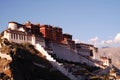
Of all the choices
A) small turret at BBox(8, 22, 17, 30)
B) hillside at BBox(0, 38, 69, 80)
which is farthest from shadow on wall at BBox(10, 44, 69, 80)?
small turret at BBox(8, 22, 17, 30)

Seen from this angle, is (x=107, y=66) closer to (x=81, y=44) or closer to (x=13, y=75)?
(x=81, y=44)

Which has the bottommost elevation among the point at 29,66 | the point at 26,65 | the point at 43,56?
the point at 29,66

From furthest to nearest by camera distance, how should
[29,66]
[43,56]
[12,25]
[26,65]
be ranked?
[12,25], [43,56], [29,66], [26,65]

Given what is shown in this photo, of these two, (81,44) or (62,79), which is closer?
(62,79)

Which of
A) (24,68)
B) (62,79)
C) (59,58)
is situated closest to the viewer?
(24,68)

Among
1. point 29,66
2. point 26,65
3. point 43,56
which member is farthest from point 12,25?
→ point 26,65

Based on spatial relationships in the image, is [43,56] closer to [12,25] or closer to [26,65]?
[26,65]

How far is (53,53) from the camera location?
5177 inches

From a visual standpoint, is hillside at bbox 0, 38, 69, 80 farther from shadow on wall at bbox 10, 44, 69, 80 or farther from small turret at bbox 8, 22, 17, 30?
small turret at bbox 8, 22, 17, 30

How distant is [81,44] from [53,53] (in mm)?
32519

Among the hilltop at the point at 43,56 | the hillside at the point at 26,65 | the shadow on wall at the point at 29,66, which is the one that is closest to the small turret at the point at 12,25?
the hilltop at the point at 43,56

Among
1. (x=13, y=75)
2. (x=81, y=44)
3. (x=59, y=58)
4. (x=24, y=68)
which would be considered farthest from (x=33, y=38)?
(x=81, y=44)

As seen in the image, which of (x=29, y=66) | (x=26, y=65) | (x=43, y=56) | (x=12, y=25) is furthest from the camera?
(x=12, y=25)

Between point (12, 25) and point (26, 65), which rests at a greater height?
point (12, 25)
